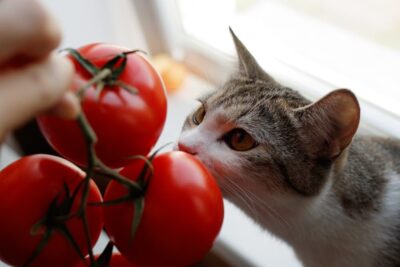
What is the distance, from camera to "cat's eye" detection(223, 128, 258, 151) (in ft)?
2.47

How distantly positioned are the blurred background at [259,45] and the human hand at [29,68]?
0.53 meters

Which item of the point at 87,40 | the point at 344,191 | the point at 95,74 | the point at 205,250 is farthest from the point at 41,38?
the point at 87,40

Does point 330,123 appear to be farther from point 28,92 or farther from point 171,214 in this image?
point 28,92

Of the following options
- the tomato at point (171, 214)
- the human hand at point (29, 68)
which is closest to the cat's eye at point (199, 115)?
the tomato at point (171, 214)

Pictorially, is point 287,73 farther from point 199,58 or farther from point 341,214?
point 341,214

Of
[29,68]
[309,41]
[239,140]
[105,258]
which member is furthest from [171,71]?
[29,68]

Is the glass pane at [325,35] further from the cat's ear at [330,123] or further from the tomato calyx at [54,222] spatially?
the tomato calyx at [54,222]

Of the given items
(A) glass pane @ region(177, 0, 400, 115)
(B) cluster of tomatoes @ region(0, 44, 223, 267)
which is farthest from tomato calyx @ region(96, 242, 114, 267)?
(A) glass pane @ region(177, 0, 400, 115)

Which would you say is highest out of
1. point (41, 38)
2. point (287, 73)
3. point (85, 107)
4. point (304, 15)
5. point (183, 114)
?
point (41, 38)

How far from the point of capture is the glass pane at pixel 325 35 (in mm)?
1061

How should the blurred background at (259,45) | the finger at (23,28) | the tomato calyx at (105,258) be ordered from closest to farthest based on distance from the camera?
1. the finger at (23,28)
2. the tomato calyx at (105,258)
3. the blurred background at (259,45)

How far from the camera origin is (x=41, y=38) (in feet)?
1.20

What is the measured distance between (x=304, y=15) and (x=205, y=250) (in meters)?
0.81

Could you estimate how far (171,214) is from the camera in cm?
52
